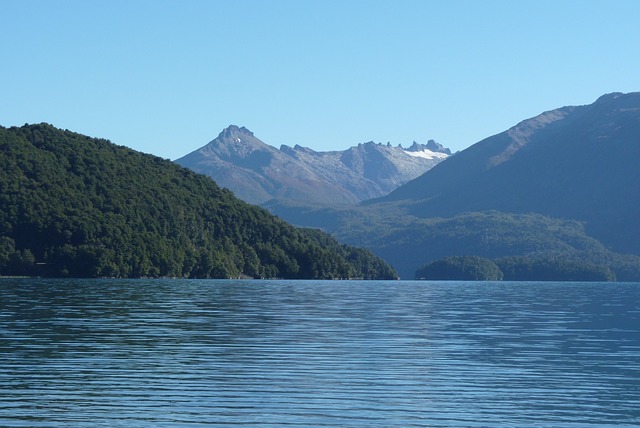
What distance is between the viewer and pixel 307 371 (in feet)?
165

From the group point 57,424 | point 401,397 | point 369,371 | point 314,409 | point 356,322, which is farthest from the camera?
point 356,322

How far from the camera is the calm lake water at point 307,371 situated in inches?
1538

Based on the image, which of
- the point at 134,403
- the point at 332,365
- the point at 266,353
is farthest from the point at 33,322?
the point at 134,403

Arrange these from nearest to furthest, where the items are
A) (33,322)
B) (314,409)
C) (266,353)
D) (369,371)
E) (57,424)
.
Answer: (57,424)
(314,409)
(369,371)
(266,353)
(33,322)

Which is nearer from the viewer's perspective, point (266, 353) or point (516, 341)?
point (266, 353)

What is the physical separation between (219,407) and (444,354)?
22.5 m

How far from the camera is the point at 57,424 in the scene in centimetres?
3659

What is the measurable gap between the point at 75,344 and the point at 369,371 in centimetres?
1809

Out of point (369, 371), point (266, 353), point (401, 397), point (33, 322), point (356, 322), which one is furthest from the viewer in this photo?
point (356, 322)

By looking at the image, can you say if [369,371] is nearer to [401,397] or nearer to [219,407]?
[401,397]

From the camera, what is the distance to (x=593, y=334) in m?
77.1

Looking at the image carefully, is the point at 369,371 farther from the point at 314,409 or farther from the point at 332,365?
the point at 314,409

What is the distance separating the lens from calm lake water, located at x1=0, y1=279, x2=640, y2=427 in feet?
128

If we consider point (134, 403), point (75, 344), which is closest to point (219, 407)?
point (134, 403)
